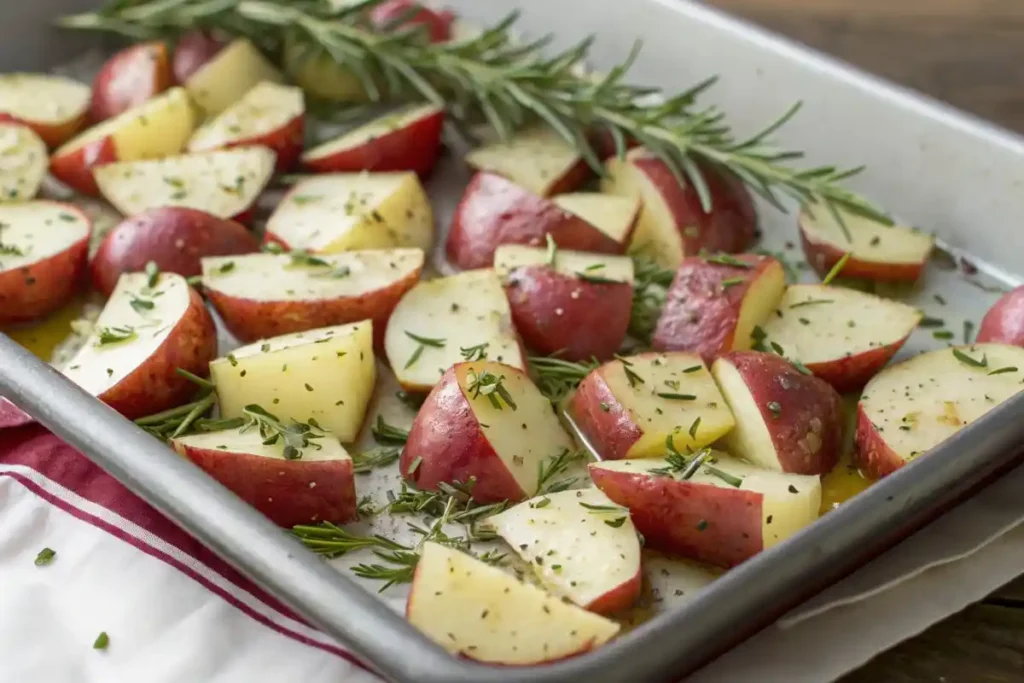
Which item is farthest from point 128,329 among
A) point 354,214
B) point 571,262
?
point 571,262

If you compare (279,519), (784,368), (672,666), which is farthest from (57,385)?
(784,368)

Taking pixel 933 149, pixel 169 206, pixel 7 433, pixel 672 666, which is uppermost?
pixel 933 149

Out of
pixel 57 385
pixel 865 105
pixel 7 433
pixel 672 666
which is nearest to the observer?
pixel 672 666

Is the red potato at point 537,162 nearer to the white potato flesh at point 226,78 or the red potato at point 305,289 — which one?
the red potato at point 305,289

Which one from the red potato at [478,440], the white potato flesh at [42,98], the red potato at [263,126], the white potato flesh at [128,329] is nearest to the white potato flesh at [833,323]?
the red potato at [478,440]

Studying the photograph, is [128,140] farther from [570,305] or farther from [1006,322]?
[1006,322]

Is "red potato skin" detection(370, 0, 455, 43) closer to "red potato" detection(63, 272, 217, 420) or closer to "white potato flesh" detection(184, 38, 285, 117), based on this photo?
"white potato flesh" detection(184, 38, 285, 117)

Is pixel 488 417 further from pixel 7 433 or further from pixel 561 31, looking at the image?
pixel 561 31
